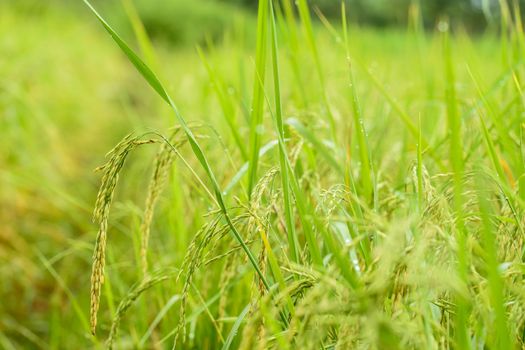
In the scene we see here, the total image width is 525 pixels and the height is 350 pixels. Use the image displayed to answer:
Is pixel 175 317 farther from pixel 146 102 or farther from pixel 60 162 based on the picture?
pixel 146 102

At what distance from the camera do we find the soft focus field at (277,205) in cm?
68

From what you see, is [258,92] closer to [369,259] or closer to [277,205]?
[277,205]

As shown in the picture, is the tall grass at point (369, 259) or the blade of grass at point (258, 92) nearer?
the tall grass at point (369, 259)

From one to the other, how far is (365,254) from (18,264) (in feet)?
4.51

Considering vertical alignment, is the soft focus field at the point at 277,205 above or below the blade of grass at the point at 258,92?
below

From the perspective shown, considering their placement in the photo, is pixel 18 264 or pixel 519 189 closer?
pixel 519 189

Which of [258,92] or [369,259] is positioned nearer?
[369,259]

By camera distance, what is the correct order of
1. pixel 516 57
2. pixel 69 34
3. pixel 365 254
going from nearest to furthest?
1. pixel 365 254
2. pixel 516 57
3. pixel 69 34

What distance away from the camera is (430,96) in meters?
1.74

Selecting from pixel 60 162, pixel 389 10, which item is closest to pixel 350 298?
pixel 60 162

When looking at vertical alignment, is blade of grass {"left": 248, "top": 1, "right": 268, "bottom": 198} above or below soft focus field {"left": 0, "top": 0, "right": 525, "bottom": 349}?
above

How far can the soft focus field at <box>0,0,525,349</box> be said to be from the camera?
0.68 m

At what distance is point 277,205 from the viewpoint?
1.04m

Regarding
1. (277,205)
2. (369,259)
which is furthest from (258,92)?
(369,259)
